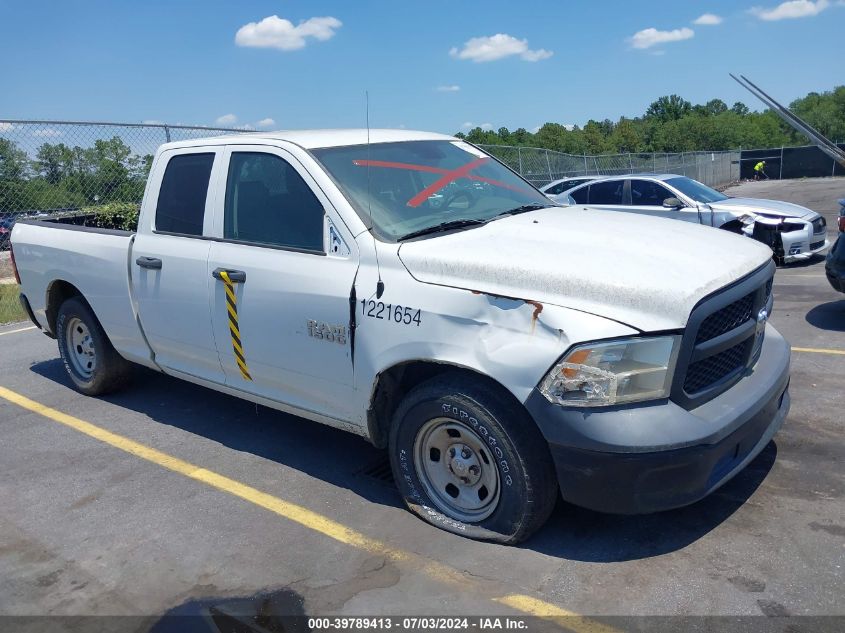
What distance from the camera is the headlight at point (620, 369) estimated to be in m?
3.16

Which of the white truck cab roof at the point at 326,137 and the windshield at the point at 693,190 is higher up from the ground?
the white truck cab roof at the point at 326,137

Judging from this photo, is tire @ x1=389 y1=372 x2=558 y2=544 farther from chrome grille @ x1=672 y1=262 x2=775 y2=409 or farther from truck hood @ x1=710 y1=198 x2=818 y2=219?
truck hood @ x1=710 y1=198 x2=818 y2=219

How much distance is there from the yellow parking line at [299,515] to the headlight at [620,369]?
0.89 metres

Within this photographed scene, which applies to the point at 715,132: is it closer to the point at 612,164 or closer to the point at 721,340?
the point at 612,164

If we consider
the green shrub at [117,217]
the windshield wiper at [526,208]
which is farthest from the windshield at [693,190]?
the green shrub at [117,217]

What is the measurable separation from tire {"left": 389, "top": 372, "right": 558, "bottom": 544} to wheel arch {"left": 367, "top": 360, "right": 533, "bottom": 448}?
0.14 meters

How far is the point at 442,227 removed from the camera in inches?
161

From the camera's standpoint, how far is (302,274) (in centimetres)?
414

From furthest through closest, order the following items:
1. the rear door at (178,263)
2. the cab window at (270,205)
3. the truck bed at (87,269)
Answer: the truck bed at (87,269) < the rear door at (178,263) < the cab window at (270,205)

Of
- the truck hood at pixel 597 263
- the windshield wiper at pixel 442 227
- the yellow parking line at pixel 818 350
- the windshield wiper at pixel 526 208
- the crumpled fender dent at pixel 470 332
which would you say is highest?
the windshield wiper at pixel 526 208

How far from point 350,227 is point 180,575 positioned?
6.29 ft

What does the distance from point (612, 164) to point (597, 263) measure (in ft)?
85.7

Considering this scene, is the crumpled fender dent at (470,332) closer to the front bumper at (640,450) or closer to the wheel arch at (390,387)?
the wheel arch at (390,387)

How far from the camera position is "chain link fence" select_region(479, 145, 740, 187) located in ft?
65.6
